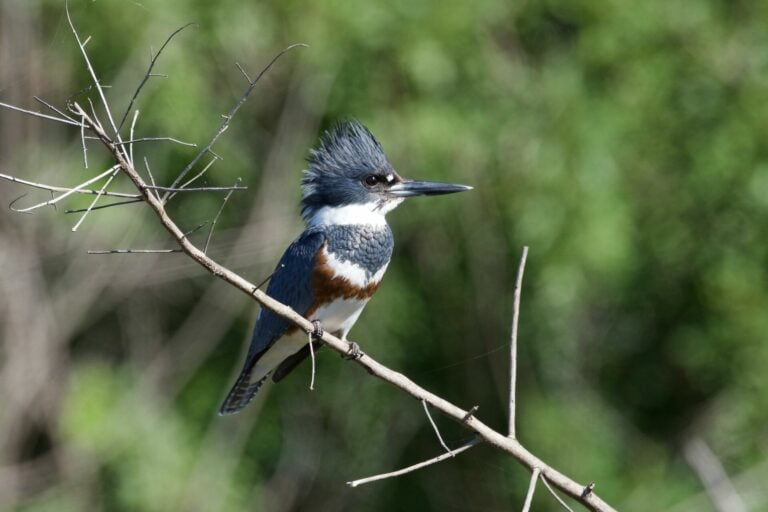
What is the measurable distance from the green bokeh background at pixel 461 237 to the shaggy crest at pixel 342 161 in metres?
1.13

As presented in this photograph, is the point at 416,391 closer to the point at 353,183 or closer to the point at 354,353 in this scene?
the point at 354,353

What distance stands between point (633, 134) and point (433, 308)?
3.62 feet

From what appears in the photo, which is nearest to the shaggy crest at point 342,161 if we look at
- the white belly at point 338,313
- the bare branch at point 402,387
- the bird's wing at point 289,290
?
the bird's wing at point 289,290

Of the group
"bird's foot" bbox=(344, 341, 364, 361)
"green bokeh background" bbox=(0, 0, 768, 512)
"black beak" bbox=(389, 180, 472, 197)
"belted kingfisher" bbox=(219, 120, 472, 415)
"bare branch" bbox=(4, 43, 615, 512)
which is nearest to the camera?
"bare branch" bbox=(4, 43, 615, 512)

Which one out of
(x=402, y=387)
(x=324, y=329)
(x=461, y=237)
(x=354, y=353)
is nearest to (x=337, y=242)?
(x=324, y=329)

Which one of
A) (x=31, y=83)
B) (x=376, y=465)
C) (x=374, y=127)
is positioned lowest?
(x=376, y=465)

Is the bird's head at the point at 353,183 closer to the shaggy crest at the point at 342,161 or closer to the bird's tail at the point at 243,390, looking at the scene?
the shaggy crest at the point at 342,161

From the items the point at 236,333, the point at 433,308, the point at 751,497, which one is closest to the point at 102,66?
the point at 236,333

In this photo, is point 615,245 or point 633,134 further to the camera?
point 633,134

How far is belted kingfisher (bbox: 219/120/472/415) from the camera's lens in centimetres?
286

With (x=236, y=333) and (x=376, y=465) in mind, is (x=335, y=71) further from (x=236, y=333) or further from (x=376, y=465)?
(x=376, y=465)

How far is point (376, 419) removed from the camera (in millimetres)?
4945

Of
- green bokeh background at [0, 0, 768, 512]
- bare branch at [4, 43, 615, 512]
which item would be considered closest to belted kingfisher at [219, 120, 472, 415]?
bare branch at [4, 43, 615, 512]

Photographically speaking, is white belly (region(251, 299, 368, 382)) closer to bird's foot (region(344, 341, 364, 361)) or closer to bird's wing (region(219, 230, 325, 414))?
bird's wing (region(219, 230, 325, 414))
